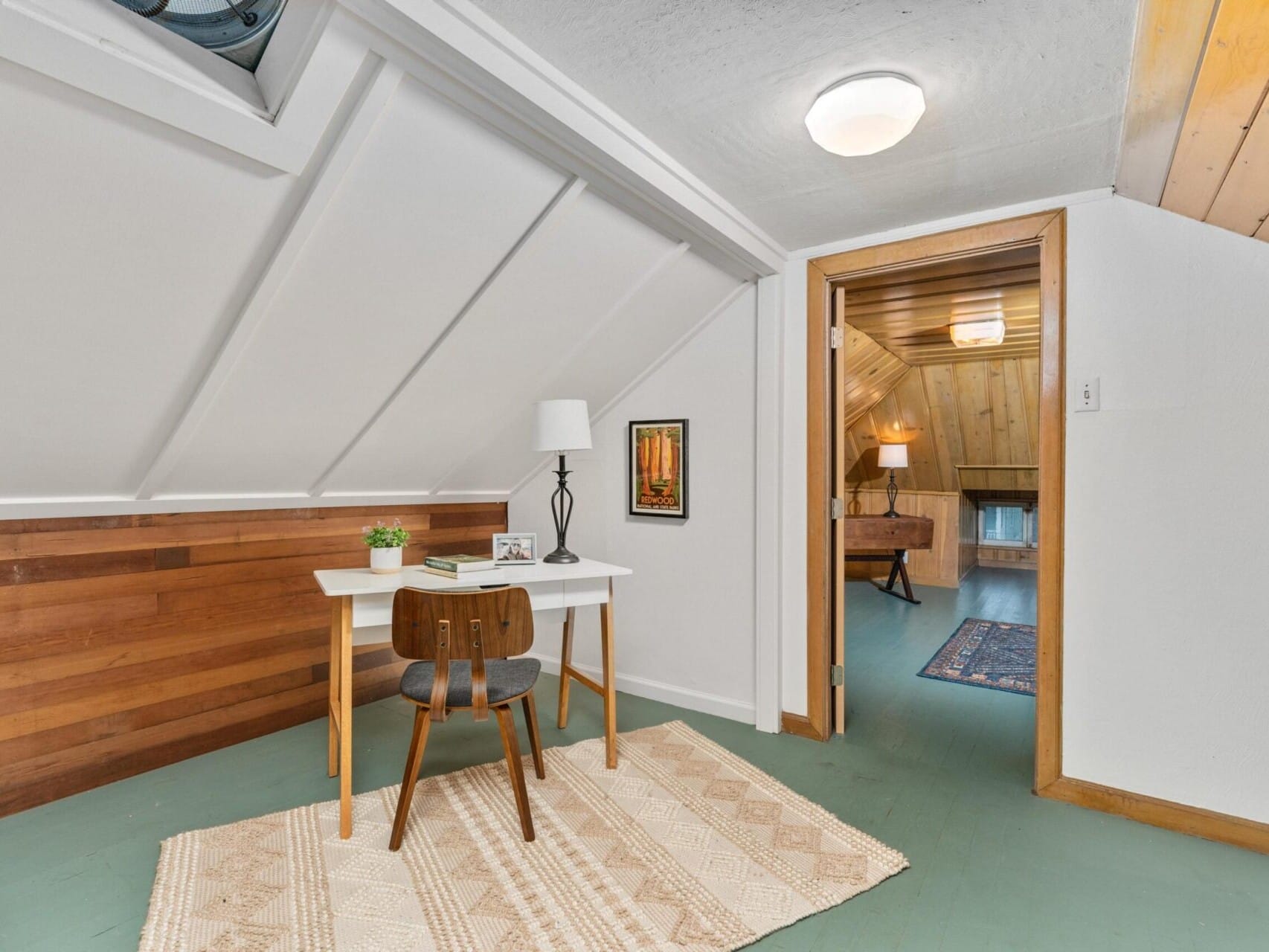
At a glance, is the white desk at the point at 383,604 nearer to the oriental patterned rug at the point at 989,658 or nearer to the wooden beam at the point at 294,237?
the wooden beam at the point at 294,237

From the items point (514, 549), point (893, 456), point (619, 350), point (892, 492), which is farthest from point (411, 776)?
point (892, 492)

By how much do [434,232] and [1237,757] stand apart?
9.68 feet

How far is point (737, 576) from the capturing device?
118 inches

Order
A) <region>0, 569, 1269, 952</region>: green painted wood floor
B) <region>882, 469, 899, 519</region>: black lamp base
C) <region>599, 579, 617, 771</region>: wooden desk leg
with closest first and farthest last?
1. <region>0, 569, 1269, 952</region>: green painted wood floor
2. <region>599, 579, 617, 771</region>: wooden desk leg
3. <region>882, 469, 899, 519</region>: black lamp base

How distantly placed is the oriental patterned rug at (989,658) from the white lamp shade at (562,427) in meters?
2.48

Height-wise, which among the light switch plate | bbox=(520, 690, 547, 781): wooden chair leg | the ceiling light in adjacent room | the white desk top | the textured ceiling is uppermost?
the textured ceiling

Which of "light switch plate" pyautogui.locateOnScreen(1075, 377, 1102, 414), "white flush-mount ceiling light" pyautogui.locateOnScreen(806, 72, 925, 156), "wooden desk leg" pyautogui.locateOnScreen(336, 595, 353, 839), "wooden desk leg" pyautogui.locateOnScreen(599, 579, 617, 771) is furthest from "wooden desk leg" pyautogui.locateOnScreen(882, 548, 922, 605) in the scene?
"wooden desk leg" pyautogui.locateOnScreen(336, 595, 353, 839)

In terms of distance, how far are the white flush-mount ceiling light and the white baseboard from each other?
7.56 ft

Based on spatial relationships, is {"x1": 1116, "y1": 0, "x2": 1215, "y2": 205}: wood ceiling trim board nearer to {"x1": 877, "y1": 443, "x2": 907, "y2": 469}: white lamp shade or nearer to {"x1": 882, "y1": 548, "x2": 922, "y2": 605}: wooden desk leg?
{"x1": 882, "y1": 548, "x2": 922, "y2": 605}: wooden desk leg

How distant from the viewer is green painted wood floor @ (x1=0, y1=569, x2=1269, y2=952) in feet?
5.34

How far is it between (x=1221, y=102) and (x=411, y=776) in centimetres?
273

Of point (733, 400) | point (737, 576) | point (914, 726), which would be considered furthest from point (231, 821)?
point (914, 726)

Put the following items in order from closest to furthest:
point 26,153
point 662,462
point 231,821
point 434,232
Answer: point 26,153
point 434,232
point 231,821
point 662,462

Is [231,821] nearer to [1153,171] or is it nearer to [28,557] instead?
[28,557]
